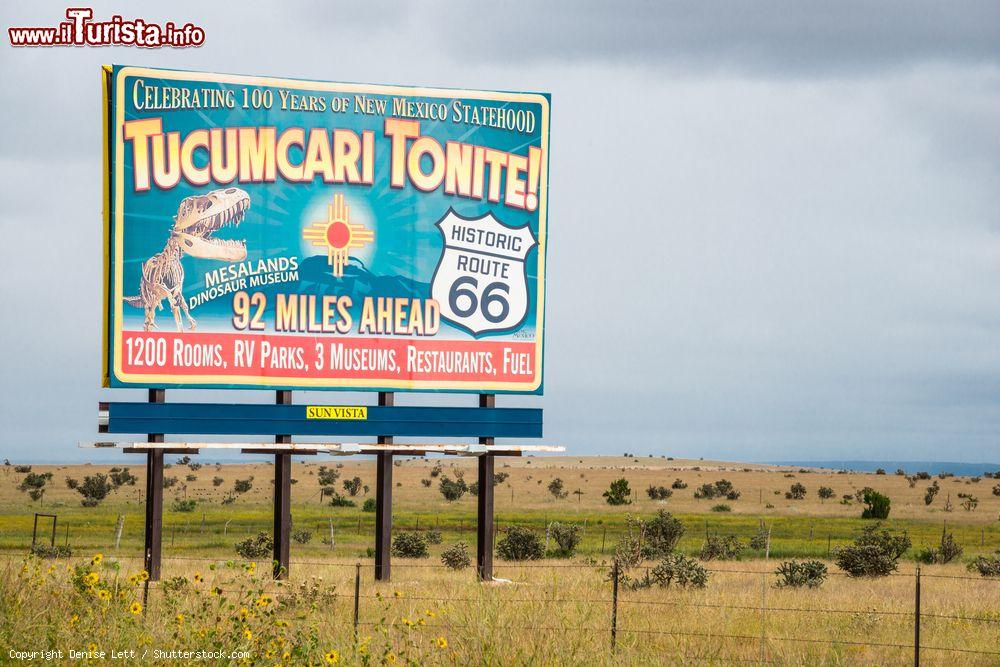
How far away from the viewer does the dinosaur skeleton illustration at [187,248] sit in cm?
2531

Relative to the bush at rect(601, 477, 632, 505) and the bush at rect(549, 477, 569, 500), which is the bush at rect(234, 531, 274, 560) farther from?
the bush at rect(549, 477, 569, 500)

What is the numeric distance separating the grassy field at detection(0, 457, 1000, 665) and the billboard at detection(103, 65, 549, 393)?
4.96m

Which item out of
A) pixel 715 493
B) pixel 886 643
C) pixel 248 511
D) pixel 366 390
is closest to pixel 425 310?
pixel 366 390

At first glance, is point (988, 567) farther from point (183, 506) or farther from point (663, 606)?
point (183, 506)

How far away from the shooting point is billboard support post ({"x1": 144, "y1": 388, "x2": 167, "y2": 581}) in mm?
25188

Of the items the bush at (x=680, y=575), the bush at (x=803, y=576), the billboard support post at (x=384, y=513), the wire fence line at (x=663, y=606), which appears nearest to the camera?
the wire fence line at (x=663, y=606)

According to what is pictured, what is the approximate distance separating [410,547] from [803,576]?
53.0 feet

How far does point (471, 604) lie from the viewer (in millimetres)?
18031

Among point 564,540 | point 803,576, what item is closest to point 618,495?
point 564,540

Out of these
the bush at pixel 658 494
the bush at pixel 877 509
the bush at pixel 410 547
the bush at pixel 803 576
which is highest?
the bush at pixel 803 576

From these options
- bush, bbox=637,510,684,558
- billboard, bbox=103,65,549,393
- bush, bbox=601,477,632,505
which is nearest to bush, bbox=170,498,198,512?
bush, bbox=601,477,632,505

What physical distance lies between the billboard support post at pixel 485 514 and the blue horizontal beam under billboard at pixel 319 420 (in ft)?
1.10

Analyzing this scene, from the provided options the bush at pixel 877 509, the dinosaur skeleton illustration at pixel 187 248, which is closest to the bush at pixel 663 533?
the dinosaur skeleton illustration at pixel 187 248

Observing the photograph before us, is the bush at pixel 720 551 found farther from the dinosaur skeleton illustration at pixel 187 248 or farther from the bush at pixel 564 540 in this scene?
the dinosaur skeleton illustration at pixel 187 248
